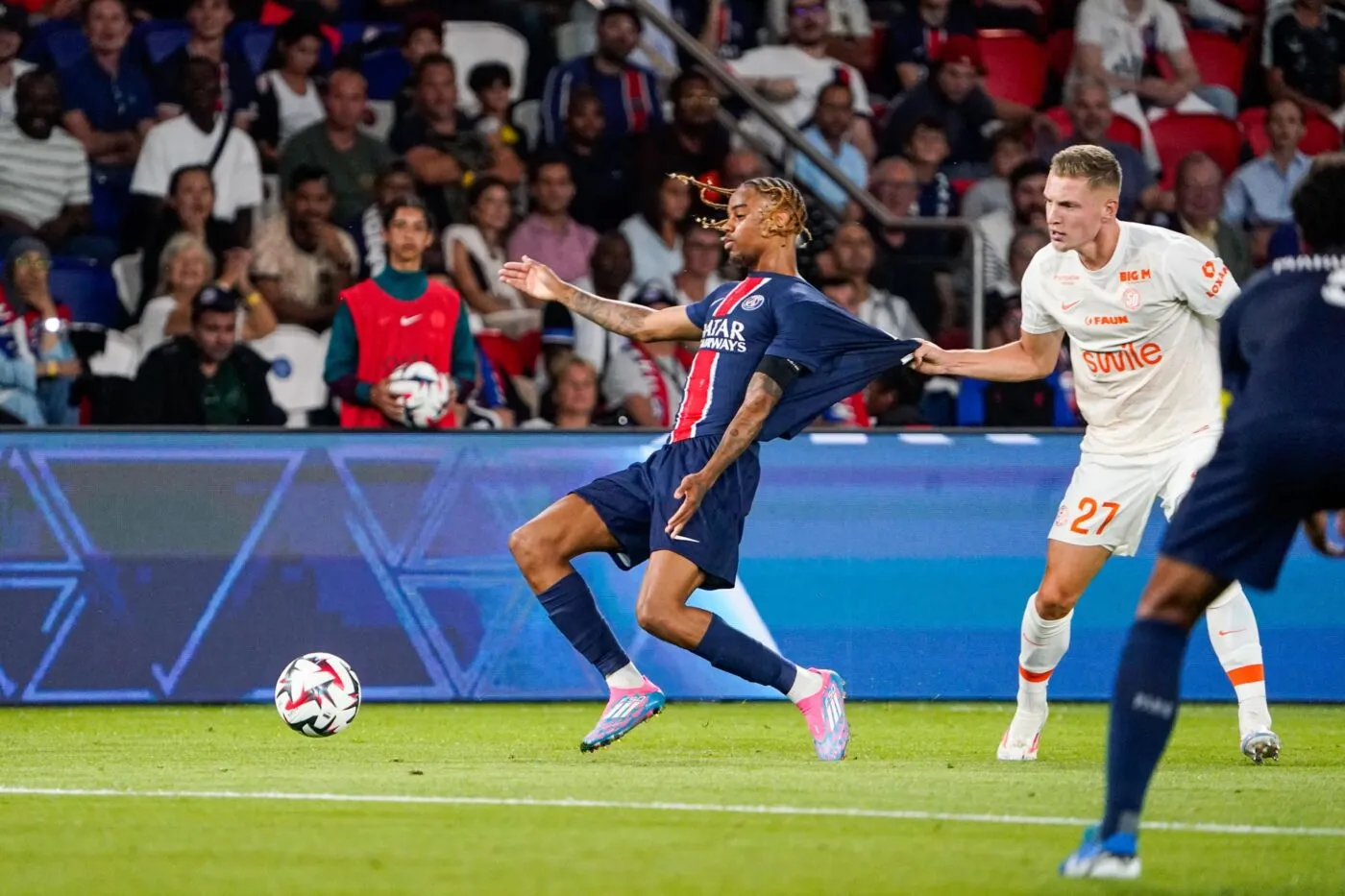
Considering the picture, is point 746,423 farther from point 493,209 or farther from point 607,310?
point 493,209

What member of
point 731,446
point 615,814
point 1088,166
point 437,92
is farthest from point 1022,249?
point 615,814

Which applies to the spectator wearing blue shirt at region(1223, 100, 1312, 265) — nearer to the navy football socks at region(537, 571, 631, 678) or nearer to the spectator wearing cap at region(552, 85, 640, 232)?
the spectator wearing cap at region(552, 85, 640, 232)

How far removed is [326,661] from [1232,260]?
26.6 feet

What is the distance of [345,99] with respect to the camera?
13.5 meters

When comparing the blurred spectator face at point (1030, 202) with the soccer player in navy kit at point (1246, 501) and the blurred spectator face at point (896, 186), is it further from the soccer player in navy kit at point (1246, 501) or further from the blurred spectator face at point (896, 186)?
the soccer player in navy kit at point (1246, 501)

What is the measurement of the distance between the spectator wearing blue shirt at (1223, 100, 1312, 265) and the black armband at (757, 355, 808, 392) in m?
7.70

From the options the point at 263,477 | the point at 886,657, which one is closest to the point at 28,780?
the point at 263,477

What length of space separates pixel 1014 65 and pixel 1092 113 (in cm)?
117

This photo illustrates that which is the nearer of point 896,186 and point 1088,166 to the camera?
point 1088,166

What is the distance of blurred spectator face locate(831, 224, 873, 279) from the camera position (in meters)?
13.2

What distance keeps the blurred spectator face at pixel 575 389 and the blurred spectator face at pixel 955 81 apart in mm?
4366

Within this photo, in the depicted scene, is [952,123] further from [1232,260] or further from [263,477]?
[263,477]

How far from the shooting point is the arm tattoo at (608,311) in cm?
880

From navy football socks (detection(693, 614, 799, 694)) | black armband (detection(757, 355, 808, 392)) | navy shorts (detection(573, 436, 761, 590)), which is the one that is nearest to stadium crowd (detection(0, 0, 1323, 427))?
navy shorts (detection(573, 436, 761, 590))
